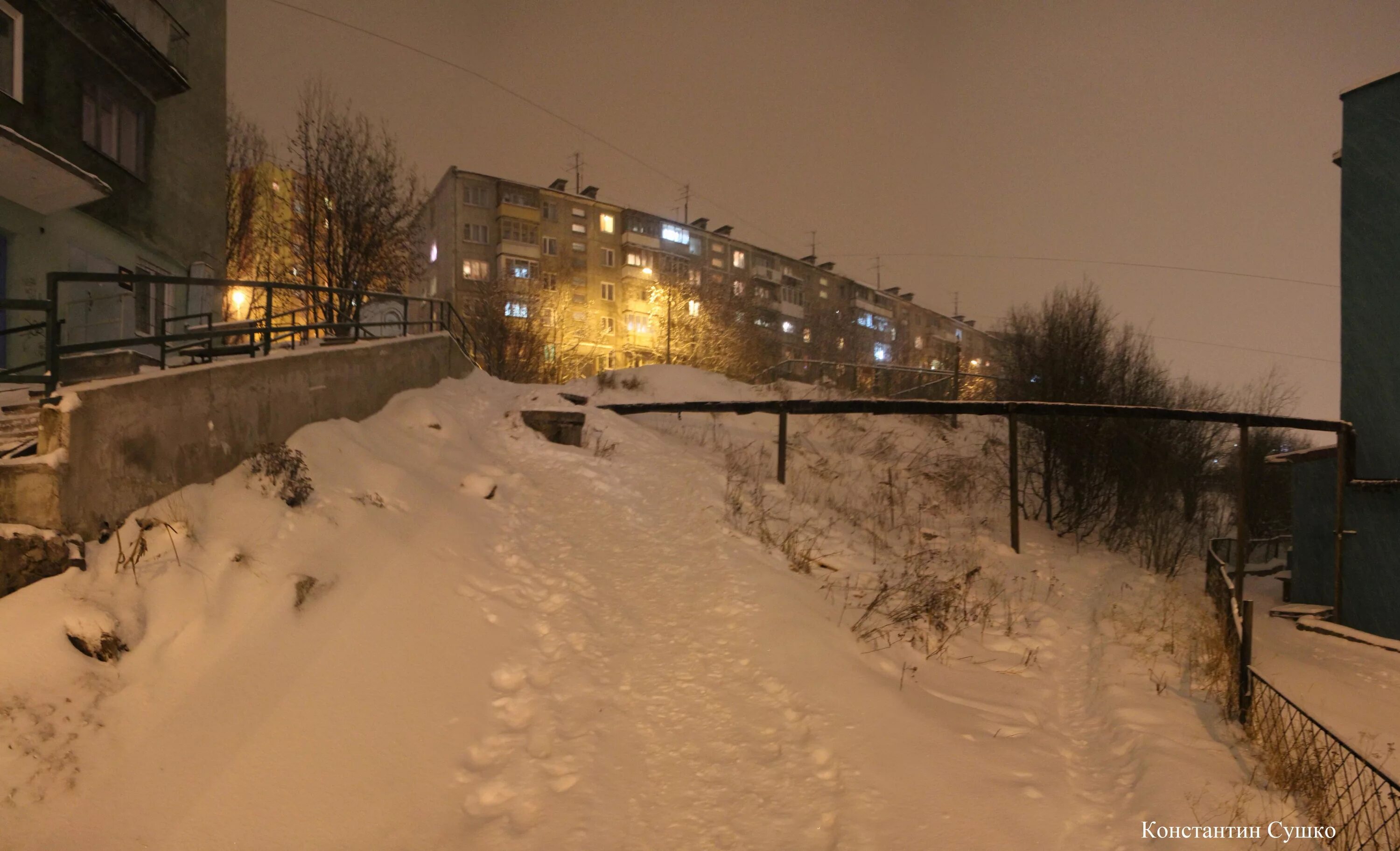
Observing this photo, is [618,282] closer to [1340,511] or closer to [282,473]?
[1340,511]

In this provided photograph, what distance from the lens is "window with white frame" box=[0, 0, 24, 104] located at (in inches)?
505

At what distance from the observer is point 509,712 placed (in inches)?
204

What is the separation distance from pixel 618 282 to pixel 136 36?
1812 inches

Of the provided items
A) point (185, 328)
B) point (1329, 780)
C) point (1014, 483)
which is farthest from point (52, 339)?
point (1014, 483)

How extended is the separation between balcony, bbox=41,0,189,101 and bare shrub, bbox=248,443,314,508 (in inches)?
501

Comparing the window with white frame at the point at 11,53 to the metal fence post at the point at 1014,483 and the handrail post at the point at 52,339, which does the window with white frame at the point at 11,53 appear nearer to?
the handrail post at the point at 52,339

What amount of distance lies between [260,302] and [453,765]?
26160mm

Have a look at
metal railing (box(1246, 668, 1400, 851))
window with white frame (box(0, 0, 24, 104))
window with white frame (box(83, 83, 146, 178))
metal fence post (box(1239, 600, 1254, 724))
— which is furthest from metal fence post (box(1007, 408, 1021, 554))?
window with white frame (box(83, 83, 146, 178))

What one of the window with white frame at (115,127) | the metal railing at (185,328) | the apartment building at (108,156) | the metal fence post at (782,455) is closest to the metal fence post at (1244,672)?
the metal fence post at (782,455)

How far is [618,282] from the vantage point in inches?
2392

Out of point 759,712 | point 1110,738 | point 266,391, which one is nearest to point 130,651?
point 266,391

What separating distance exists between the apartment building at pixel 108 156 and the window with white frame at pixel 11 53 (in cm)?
2

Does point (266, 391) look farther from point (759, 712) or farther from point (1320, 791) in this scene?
point (1320, 791)

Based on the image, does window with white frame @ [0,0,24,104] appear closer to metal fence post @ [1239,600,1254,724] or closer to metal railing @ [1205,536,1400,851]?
metal railing @ [1205,536,1400,851]
